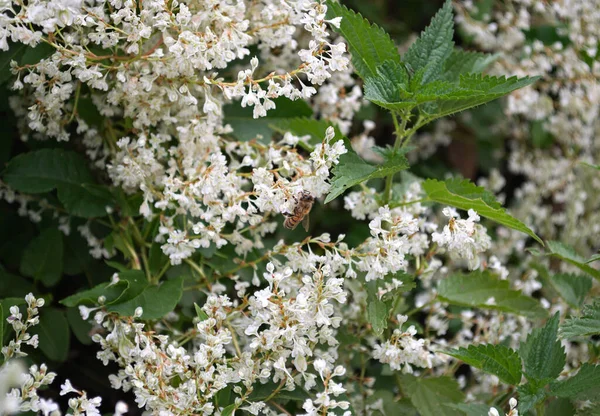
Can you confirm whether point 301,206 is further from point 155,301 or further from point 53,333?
point 53,333

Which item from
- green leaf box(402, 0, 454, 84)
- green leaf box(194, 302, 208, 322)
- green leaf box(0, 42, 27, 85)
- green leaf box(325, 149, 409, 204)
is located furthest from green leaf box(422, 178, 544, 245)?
green leaf box(0, 42, 27, 85)

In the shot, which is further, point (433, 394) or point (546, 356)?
point (433, 394)

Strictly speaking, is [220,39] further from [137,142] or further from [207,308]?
[207,308]

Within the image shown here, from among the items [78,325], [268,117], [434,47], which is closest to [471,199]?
[434,47]

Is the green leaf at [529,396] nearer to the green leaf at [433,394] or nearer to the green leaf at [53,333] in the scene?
the green leaf at [433,394]

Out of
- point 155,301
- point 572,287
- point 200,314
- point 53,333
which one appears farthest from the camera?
A: point 572,287

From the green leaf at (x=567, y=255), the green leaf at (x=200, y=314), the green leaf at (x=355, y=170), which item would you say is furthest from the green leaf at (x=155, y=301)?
the green leaf at (x=567, y=255)

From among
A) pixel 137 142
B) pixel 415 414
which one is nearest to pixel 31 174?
pixel 137 142
